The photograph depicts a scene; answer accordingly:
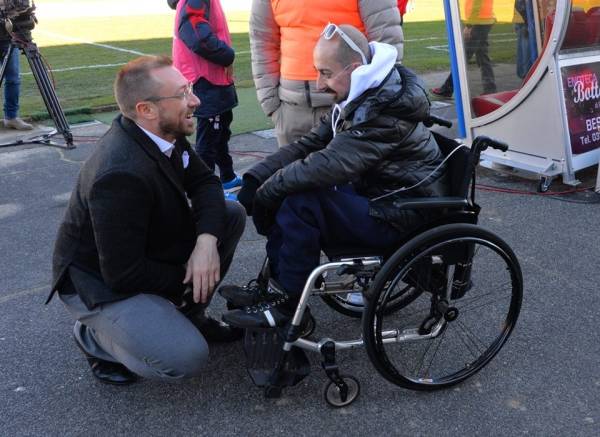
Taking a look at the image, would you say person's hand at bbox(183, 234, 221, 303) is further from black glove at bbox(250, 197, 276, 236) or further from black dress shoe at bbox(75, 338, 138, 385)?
black dress shoe at bbox(75, 338, 138, 385)

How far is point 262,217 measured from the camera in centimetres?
233

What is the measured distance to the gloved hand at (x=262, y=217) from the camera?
2.29 meters

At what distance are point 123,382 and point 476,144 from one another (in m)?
1.71

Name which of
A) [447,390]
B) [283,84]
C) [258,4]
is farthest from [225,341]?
[258,4]

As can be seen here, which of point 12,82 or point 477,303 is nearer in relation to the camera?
point 477,303

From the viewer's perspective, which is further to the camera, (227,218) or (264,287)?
(227,218)

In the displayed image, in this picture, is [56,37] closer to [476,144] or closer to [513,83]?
[513,83]

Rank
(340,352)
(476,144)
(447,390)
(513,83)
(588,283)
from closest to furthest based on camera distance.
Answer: (476,144) < (447,390) < (340,352) < (588,283) < (513,83)

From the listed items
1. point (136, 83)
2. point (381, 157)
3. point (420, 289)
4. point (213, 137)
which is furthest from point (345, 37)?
point (213, 137)

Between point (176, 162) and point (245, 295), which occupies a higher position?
point (176, 162)

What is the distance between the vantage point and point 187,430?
7.34ft

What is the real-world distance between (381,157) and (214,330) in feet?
3.78

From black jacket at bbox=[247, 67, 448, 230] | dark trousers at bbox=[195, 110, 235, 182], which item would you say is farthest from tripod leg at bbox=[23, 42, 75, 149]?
black jacket at bbox=[247, 67, 448, 230]

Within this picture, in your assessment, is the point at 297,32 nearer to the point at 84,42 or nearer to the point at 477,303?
the point at 477,303
